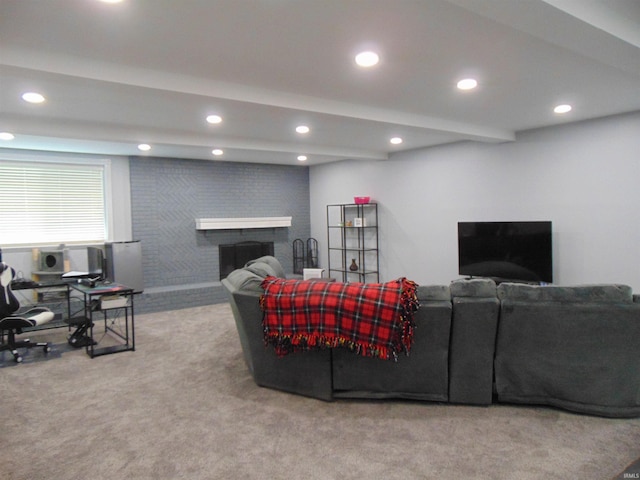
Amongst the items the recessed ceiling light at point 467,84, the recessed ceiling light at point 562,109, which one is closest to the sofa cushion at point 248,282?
the recessed ceiling light at point 467,84

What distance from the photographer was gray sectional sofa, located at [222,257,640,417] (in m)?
2.66

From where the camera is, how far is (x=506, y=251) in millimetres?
5195

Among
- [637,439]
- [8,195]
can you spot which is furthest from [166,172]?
[637,439]

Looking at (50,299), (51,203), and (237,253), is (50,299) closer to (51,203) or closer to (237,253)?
(51,203)

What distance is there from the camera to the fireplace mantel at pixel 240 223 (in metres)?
7.00

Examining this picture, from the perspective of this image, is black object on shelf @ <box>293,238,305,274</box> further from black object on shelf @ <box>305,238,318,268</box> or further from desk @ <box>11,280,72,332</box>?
desk @ <box>11,280,72,332</box>

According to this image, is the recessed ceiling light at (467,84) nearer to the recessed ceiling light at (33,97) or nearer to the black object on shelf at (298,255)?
the recessed ceiling light at (33,97)

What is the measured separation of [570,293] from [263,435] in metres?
2.17

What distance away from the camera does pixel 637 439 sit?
8.04ft

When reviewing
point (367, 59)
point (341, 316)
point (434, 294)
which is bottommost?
point (341, 316)

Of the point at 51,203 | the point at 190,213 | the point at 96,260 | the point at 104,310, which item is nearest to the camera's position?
the point at 104,310

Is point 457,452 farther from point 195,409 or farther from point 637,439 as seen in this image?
point 195,409

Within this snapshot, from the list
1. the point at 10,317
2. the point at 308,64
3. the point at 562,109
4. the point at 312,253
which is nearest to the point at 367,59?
the point at 308,64

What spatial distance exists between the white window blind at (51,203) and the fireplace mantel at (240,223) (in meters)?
1.50
